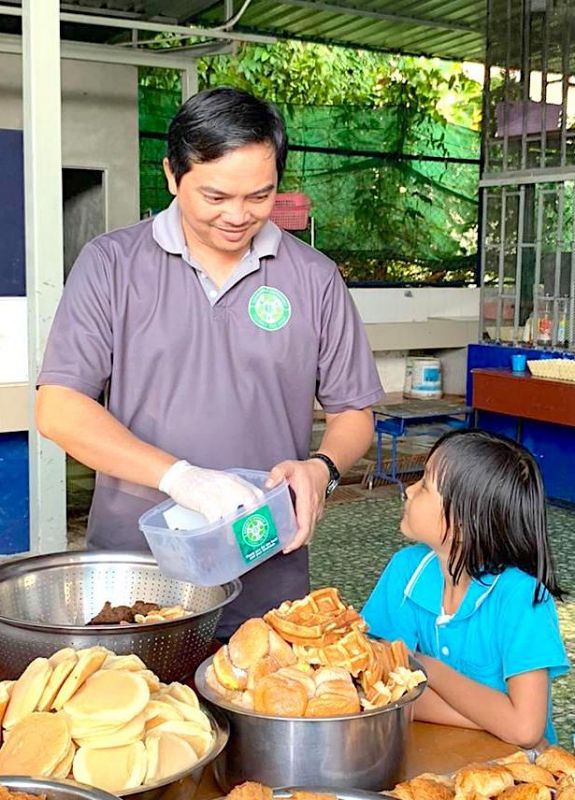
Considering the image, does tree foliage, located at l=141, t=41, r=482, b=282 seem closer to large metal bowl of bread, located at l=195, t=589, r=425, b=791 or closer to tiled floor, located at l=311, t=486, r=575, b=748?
tiled floor, located at l=311, t=486, r=575, b=748

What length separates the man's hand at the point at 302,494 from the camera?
156cm

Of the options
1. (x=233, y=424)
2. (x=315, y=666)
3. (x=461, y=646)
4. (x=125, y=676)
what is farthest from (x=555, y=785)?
(x=233, y=424)

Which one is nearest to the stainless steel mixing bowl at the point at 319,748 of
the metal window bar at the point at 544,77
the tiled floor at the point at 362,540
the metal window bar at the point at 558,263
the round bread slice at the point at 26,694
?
the round bread slice at the point at 26,694

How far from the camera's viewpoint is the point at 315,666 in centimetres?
126

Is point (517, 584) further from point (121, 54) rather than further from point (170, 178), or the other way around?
point (121, 54)

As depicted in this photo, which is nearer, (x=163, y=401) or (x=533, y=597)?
(x=533, y=597)

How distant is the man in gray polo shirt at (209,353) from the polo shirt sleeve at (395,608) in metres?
0.17

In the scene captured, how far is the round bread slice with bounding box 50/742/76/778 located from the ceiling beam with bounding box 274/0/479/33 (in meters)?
7.88

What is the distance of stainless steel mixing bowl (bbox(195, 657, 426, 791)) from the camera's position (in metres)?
1.14

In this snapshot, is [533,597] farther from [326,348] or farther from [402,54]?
[402,54]

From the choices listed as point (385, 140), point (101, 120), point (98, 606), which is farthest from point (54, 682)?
point (385, 140)

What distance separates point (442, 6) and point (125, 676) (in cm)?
840

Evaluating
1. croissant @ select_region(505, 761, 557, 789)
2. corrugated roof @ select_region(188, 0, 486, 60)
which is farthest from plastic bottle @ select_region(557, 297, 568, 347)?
croissant @ select_region(505, 761, 557, 789)

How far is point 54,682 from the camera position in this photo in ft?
3.85
